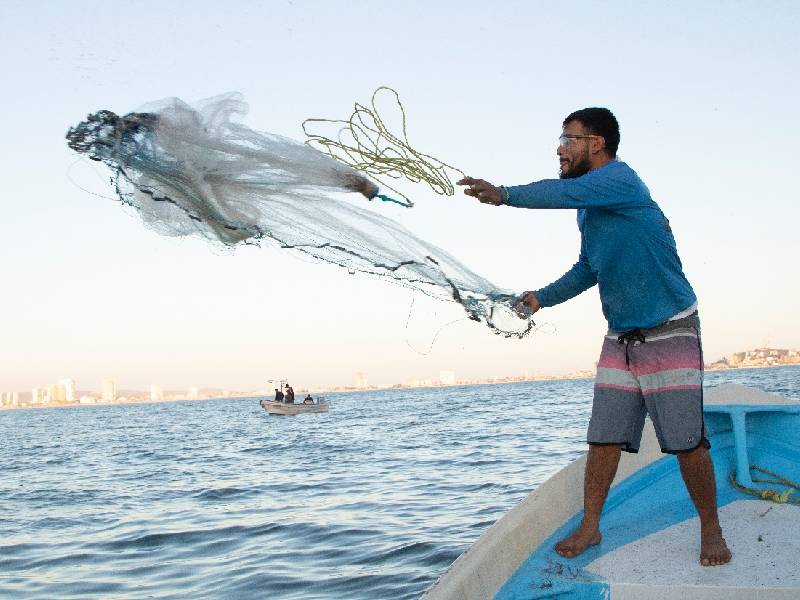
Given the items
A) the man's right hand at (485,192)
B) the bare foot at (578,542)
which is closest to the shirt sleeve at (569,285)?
the man's right hand at (485,192)

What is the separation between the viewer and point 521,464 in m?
12.1

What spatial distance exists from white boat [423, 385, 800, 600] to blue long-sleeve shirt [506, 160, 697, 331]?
965 millimetres

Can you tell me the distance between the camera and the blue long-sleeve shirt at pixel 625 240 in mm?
2760

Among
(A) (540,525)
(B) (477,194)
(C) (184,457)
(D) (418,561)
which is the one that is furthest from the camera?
(C) (184,457)

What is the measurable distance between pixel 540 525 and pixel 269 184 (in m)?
1.90

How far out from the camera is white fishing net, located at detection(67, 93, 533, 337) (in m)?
2.80

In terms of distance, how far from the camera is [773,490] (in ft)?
12.1

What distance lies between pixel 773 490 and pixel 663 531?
68 cm

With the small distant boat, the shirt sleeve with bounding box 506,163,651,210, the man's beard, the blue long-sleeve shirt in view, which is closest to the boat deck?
the blue long-sleeve shirt

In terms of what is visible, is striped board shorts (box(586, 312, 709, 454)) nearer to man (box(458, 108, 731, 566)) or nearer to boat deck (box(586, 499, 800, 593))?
man (box(458, 108, 731, 566))

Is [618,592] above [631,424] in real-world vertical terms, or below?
below

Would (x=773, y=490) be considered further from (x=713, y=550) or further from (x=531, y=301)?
(x=531, y=301)

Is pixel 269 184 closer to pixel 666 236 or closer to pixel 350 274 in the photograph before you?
pixel 350 274

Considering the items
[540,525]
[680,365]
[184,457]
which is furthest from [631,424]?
[184,457]
